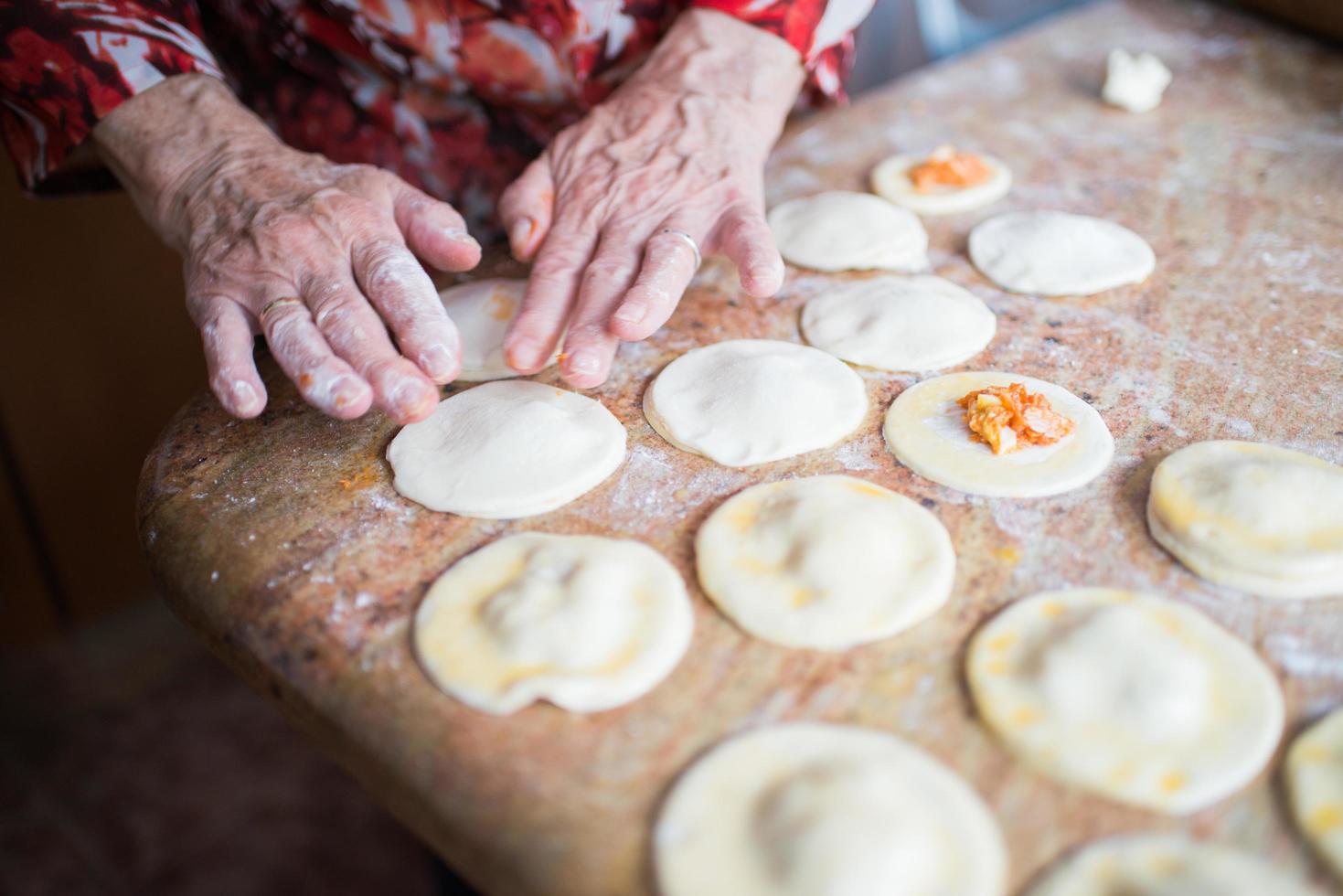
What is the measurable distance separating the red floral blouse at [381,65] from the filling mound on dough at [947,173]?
0.99 ft

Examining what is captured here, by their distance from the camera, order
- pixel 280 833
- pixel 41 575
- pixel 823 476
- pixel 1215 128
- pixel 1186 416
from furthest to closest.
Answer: pixel 41 575, pixel 280 833, pixel 1215 128, pixel 1186 416, pixel 823 476

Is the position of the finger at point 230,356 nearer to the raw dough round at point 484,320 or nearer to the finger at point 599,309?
the raw dough round at point 484,320

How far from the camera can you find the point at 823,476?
1372 millimetres

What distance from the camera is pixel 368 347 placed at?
1.39 m

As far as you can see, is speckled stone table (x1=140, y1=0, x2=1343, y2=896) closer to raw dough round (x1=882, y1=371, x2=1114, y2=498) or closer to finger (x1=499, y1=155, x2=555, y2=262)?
raw dough round (x1=882, y1=371, x2=1114, y2=498)

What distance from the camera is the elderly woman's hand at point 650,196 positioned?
1.54 metres

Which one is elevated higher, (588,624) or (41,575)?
(588,624)

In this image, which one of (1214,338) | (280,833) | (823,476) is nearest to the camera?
(823,476)

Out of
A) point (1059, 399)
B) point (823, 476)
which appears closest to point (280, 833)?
point (823, 476)

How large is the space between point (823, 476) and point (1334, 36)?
7.71 feet

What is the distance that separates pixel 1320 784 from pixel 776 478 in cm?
71

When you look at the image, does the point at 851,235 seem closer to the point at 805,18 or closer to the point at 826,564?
the point at 805,18

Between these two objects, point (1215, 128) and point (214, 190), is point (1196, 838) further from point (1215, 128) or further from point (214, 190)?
point (1215, 128)

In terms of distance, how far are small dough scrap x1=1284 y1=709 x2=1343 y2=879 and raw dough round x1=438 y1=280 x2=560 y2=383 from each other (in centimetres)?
112
